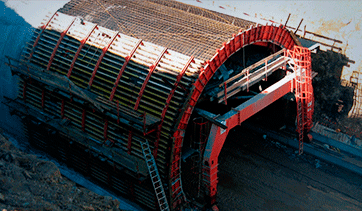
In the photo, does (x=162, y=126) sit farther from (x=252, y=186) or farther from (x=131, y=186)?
(x=252, y=186)

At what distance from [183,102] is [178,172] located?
386 centimetres

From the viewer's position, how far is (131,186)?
20281 mm

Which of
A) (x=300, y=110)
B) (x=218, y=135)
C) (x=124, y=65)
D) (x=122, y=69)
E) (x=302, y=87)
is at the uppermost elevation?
(x=124, y=65)

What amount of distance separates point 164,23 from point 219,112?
8005 mm

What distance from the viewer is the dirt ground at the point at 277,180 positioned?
22094mm

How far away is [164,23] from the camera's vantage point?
21.6m

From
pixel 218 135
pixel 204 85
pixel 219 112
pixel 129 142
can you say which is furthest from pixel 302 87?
pixel 129 142

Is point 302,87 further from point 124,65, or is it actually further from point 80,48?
point 80,48

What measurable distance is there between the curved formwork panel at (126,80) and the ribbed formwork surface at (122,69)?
0.18ft

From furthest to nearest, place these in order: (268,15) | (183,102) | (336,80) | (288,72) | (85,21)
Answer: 1. (268,15)
2. (336,80)
3. (288,72)
4. (85,21)
5. (183,102)

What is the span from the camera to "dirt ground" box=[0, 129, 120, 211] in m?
12.9

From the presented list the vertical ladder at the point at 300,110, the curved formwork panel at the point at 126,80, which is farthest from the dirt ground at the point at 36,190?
the vertical ladder at the point at 300,110

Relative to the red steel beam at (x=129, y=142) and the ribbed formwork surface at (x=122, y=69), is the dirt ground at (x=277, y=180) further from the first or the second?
the red steel beam at (x=129, y=142)

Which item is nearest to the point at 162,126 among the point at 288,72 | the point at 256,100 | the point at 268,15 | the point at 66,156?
the point at 256,100
